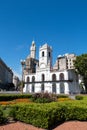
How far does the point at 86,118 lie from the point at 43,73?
2341 inches

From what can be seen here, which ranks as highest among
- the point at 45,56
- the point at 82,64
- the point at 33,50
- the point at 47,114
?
the point at 33,50

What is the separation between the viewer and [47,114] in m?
9.71

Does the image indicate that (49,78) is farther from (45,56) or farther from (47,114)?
(47,114)

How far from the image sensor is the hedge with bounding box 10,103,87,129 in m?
9.77

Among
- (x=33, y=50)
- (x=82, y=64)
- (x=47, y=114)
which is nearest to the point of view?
(x=47, y=114)

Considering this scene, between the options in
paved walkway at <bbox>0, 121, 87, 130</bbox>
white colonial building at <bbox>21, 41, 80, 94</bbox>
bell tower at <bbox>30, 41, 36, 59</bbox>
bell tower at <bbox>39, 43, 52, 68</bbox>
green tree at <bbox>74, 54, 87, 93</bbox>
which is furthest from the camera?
bell tower at <bbox>30, 41, 36, 59</bbox>

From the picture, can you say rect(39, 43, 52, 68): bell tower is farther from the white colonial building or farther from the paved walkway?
the paved walkway

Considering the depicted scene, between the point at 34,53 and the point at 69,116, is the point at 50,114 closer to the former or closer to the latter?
the point at 69,116

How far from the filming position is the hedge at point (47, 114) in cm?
977

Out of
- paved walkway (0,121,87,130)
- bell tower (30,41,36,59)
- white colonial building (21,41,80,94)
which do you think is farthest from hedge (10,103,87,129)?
bell tower (30,41,36,59)

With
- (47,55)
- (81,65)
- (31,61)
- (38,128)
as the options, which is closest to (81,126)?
(38,128)

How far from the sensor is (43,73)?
7081 cm

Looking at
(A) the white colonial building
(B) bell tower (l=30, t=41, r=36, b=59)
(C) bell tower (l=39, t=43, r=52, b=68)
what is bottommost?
(A) the white colonial building

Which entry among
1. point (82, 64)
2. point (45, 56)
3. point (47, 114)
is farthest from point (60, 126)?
point (45, 56)
